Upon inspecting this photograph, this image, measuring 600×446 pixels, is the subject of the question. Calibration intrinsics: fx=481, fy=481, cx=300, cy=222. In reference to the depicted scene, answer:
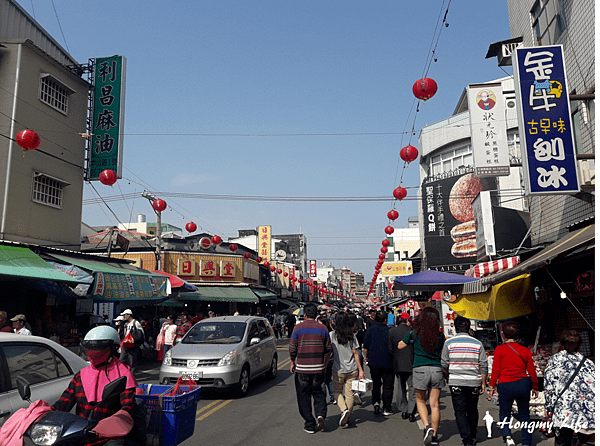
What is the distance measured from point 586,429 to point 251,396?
6846 millimetres

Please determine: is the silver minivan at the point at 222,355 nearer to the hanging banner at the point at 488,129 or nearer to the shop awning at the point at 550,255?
the shop awning at the point at 550,255

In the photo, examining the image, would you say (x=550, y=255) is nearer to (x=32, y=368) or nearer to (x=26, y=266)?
(x=32, y=368)

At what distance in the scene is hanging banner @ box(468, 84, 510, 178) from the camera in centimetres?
1317

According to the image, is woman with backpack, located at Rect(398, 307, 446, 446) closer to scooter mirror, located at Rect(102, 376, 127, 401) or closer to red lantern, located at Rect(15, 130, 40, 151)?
scooter mirror, located at Rect(102, 376, 127, 401)

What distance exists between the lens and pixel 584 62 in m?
10.6

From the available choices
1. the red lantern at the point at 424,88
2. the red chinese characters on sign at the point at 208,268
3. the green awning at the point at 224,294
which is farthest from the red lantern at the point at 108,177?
the red chinese characters on sign at the point at 208,268

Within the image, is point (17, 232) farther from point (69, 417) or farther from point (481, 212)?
point (481, 212)

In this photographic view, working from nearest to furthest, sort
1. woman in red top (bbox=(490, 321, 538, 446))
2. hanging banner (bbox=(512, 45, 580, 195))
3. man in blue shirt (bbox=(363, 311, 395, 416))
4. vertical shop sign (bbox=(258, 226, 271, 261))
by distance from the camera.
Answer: woman in red top (bbox=(490, 321, 538, 446)), man in blue shirt (bbox=(363, 311, 395, 416)), hanging banner (bbox=(512, 45, 580, 195)), vertical shop sign (bbox=(258, 226, 271, 261))

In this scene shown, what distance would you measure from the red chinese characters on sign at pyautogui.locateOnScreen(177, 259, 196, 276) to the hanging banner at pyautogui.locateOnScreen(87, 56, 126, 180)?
1444cm

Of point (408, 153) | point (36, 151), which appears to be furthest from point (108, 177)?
point (408, 153)

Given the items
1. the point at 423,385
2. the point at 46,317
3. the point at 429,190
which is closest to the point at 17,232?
the point at 46,317

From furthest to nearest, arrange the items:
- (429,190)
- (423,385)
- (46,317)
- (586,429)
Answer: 1. (429,190)
2. (46,317)
3. (423,385)
4. (586,429)

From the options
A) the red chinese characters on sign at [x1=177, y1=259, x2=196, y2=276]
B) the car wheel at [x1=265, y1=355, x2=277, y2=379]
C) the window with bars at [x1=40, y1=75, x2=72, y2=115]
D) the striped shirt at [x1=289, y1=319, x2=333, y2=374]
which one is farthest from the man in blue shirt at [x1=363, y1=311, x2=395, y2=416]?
the red chinese characters on sign at [x1=177, y1=259, x2=196, y2=276]

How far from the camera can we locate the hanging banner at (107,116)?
17797mm
